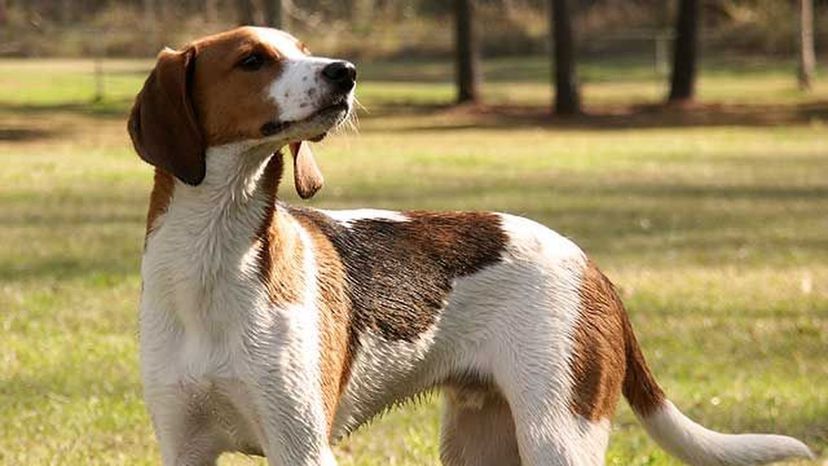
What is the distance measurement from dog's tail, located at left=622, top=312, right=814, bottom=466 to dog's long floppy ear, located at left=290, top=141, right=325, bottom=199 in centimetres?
111

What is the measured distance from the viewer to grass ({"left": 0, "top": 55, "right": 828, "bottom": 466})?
8.13 metres

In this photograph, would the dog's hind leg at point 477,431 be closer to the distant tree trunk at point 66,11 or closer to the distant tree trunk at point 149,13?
the distant tree trunk at point 149,13

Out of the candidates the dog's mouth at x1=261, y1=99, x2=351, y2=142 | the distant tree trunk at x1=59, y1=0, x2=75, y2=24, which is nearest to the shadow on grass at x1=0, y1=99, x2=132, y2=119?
the distant tree trunk at x1=59, y1=0, x2=75, y2=24

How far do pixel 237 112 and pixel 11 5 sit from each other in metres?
57.1

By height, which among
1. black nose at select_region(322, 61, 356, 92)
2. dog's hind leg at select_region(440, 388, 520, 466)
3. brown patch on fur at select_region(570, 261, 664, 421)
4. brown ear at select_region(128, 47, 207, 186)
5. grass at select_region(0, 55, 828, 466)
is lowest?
grass at select_region(0, 55, 828, 466)

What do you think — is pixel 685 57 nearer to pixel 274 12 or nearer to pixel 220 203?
pixel 274 12

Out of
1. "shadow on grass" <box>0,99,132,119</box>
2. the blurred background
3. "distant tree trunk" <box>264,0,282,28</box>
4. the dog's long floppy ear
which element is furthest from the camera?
"shadow on grass" <box>0,99,132,119</box>

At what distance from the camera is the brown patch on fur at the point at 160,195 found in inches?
201

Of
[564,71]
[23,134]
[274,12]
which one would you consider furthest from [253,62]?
[564,71]

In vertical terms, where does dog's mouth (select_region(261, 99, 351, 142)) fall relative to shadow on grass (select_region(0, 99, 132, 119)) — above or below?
above

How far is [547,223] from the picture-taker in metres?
16.1

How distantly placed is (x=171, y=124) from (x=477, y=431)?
1442 millimetres

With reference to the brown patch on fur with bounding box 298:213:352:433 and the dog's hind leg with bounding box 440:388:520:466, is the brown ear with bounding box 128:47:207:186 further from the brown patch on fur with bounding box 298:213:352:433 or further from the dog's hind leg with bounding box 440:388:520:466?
the dog's hind leg with bounding box 440:388:520:466

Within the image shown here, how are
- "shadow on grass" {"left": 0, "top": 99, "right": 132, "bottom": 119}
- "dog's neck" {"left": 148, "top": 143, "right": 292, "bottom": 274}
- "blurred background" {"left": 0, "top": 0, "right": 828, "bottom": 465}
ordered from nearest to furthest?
"dog's neck" {"left": 148, "top": 143, "right": 292, "bottom": 274} < "blurred background" {"left": 0, "top": 0, "right": 828, "bottom": 465} < "shadow on grass" {"left": 0, "top": 99, "right": 132, "bottom": 119}
